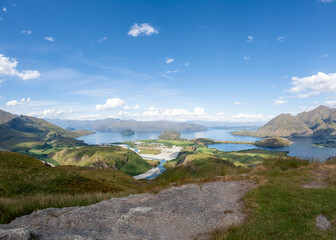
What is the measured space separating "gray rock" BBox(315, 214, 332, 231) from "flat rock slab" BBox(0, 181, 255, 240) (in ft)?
9.63

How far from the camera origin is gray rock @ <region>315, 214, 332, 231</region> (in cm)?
702

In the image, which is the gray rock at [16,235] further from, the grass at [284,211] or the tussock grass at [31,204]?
the grass at [284,211]

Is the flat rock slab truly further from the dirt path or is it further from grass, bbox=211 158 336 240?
the dirt path

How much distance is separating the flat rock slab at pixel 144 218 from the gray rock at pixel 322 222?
2936mm

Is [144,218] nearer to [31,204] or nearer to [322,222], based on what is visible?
[322,222]

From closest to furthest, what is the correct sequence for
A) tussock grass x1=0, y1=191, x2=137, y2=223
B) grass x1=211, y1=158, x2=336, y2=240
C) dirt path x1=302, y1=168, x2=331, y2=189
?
grass x1=211, y1=158, x2=336, y2=240 < tussock grass x1=0, y1=191, x2=137, y2=223 < dirt path x1=302, y1=168, x2=331, y2=189

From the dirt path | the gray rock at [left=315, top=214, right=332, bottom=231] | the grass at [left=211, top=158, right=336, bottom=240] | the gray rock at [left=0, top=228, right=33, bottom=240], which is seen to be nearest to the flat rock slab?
the gray rock at [left=0, top=228, right=33, bottom=240]

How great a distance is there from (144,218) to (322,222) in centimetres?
784

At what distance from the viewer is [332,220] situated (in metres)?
7.31

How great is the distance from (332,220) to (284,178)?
7.05 meters

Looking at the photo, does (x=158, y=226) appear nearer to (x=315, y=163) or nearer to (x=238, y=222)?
(x=238, y=222)

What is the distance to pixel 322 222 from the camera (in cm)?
739

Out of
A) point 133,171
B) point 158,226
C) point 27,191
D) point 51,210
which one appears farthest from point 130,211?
point 133,171

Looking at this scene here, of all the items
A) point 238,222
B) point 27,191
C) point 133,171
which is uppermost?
point 238,222
